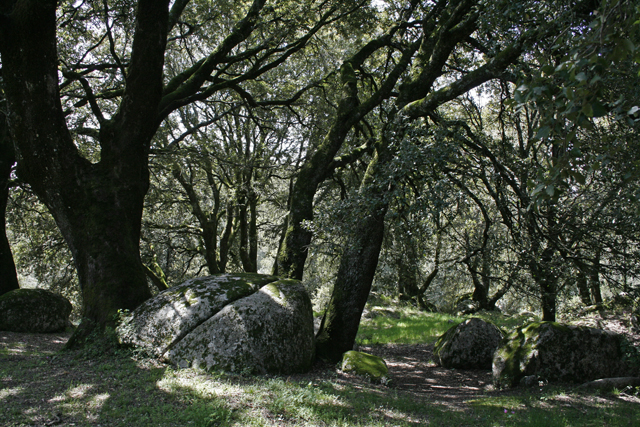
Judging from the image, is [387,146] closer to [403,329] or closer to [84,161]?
[84,161]

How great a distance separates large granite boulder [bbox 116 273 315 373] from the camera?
18.1ft

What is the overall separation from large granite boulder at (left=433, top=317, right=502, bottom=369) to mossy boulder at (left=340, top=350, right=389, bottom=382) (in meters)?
2.23

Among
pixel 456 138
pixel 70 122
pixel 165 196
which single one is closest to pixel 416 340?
pixel 456 138

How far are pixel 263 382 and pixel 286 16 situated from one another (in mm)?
8308

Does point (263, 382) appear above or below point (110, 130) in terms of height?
below

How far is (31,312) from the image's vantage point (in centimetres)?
901

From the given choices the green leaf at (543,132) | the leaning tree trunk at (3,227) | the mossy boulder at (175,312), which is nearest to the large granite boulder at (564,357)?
the mossy boulder at (175,312)

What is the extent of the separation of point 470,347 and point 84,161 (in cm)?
837

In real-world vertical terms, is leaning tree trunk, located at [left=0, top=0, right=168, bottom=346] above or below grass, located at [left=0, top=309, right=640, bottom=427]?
above

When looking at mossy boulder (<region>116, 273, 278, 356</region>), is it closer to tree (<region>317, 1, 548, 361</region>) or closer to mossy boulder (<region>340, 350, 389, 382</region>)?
tree (<region>317, 1, 548, 361</region>)

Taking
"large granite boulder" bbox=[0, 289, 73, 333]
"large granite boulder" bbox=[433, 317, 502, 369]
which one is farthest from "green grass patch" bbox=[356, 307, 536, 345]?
"large granite boulder" bbox=[0, 289, 73, 333]

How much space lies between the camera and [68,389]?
4320 mm

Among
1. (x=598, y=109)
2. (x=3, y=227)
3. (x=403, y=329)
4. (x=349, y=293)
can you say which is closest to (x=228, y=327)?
(x=349, y=293)

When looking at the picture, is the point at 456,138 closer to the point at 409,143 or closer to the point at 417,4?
the point at 409,143
